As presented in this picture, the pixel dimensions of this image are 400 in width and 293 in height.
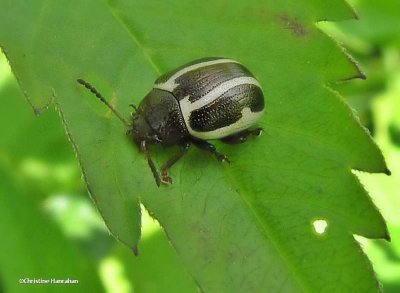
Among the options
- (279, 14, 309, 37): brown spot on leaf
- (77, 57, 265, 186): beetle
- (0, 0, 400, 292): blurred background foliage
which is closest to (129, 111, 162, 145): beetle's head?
(77, 57, 265, 186): beetle

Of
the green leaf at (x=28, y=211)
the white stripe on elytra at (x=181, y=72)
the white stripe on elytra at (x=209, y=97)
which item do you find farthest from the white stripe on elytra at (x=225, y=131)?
the green leaf at (x=28, y=211)

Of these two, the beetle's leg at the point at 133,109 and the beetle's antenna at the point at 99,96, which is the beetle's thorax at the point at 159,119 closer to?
the beetle's leg at the point at 133,109

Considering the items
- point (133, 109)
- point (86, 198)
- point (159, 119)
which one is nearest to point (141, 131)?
point (133, 109)

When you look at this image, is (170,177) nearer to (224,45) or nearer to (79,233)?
(224,45)

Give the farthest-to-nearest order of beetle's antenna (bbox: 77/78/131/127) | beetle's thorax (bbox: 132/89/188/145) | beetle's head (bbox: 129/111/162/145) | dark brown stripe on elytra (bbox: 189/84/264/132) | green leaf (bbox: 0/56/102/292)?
green leaf (bbox: 0/56/102/292), dark brown stripe on elytra (bbox: 189/84/264/132), beetle's thorax (bbox: 132/89/188/145), beetle's head (bbox: 129/111/162/145), beetle's antenna (bbox: 77/78/131/127)

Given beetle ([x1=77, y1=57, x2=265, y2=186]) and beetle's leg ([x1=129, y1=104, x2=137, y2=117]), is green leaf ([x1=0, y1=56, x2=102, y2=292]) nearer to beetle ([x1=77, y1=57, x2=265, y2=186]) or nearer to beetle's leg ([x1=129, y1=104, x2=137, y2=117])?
beetle ([x1=77, y1=57, x2=265, y2=186])

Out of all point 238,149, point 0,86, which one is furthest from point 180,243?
point 0,86

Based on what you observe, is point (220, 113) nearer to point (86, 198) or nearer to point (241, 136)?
point (241, 136)
